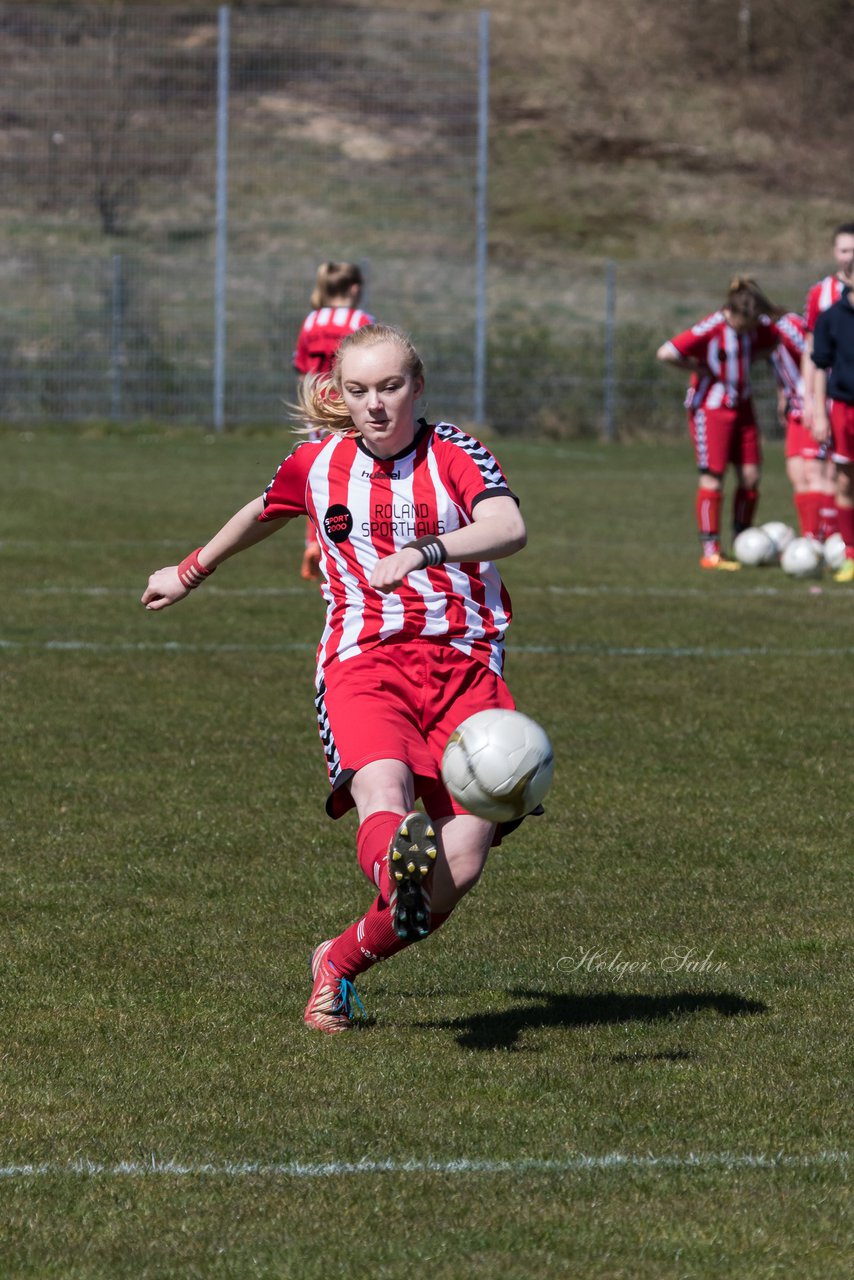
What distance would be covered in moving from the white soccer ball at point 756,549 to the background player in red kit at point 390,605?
1016 cm

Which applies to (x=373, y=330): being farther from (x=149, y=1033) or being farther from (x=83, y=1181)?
(x=83, y=1181)

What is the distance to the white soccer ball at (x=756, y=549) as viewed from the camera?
595 inches

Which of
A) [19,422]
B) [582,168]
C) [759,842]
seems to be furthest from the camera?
[582,168]

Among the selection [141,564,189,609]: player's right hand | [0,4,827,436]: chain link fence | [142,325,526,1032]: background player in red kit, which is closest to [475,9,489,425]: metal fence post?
[0,4,827,436]: chain link fence

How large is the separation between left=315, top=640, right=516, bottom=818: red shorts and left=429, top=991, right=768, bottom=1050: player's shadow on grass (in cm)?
52

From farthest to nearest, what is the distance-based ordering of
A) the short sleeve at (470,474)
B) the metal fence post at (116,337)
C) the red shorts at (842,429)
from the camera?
the metal fence post at (116,337) < the red shorts at (842,429) < the short sleeve at (470,474)

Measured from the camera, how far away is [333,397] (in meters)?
5.13

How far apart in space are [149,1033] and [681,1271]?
5.63 ft

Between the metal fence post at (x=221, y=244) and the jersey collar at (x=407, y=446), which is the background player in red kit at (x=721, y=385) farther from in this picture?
the metal fence post at (x=221, y=244)

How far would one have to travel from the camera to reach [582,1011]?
5000mm

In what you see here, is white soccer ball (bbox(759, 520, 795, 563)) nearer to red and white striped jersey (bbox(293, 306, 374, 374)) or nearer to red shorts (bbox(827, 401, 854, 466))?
red shorts (bbox(827, 401, 854, 466))

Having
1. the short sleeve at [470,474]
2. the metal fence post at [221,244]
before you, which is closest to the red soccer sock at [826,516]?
the short sleeve at [470,474]

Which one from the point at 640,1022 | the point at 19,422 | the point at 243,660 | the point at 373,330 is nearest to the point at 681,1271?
the point at 640,1022

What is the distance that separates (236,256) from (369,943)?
105ft
